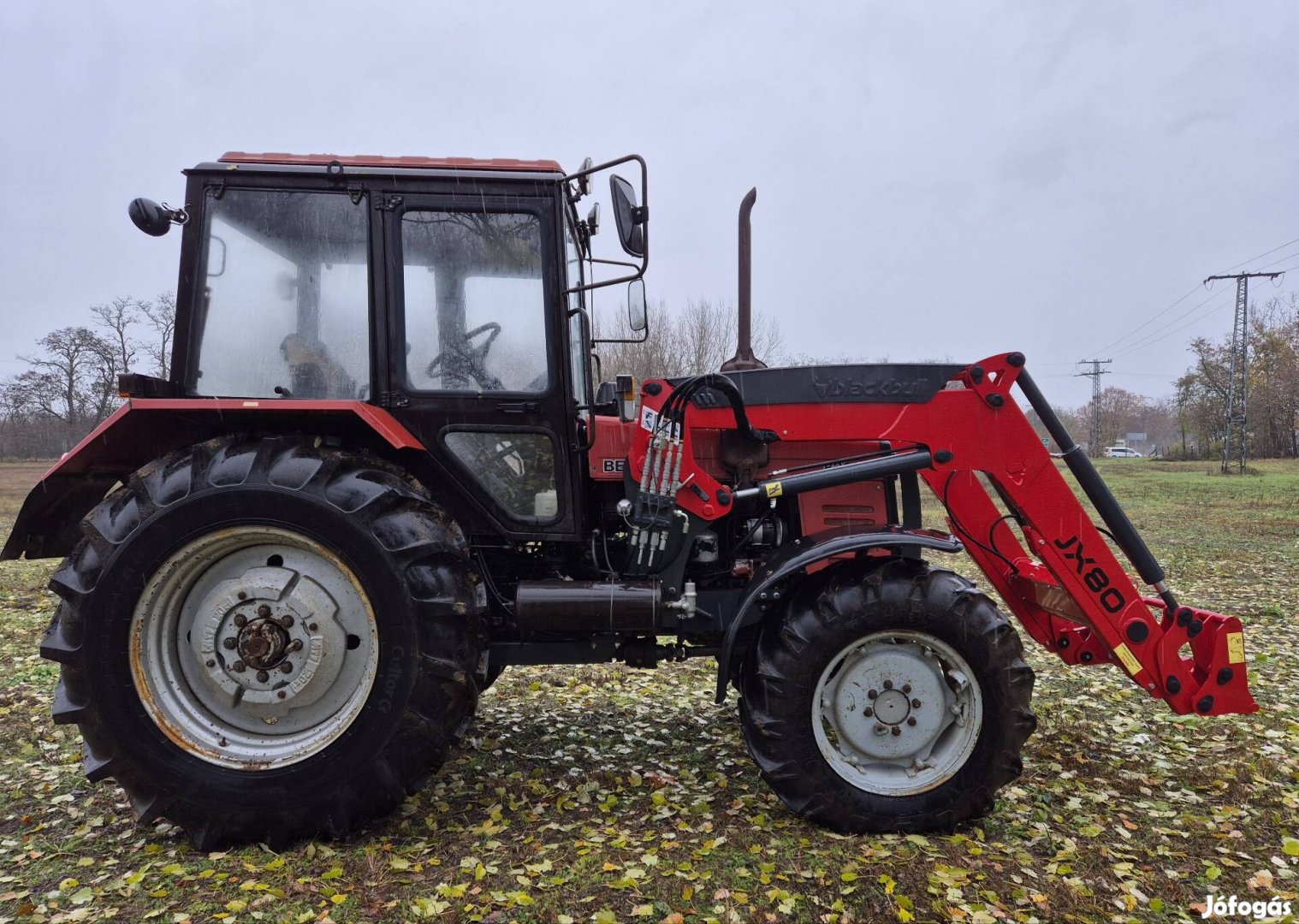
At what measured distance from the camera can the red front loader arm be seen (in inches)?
131

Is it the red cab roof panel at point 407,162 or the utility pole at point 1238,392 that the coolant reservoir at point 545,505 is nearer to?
the red cab roof panel at point 407,162

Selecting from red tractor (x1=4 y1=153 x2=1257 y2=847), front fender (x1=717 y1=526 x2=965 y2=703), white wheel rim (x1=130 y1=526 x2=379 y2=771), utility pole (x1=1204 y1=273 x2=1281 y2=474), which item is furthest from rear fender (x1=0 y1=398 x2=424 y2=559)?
utility pole (x1=1204 y1=273 x2=1281 y2=474)

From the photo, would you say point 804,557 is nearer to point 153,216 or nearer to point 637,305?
point 637,305

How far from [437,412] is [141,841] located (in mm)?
2118

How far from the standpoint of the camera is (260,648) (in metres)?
3.19

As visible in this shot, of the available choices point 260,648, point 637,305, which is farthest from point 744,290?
point 260,648

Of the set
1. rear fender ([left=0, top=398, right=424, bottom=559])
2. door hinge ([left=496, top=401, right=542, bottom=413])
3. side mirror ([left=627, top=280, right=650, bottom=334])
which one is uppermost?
side mirror ([left=627, top=280, right=650, bottom=334])

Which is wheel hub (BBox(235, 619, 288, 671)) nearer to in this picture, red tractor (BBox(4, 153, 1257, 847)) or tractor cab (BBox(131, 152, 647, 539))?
red tractor (BBox(4, 153, 1257, 847))

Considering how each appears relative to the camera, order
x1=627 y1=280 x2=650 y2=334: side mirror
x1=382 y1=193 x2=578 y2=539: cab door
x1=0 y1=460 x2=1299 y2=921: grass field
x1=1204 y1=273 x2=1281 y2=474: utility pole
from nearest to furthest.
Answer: x1=0 y1=460 x2=1299 y2=921: grass field < x1=382 y1=193 x2=578 y2=539: cab door < x1=627 y1=280 x2=650 y2=334: side mirror < x1=1204 y1=273 x2=1281 y2=474: utility pole

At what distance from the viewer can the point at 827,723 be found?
132 inches

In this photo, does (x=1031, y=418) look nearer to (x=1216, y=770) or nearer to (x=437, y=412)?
(x=1216, y=770)

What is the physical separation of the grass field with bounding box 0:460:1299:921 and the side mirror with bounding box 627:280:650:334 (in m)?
2.23

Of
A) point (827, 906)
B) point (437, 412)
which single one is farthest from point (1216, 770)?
point (437, 412)

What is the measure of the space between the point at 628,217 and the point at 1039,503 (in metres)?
2.19
